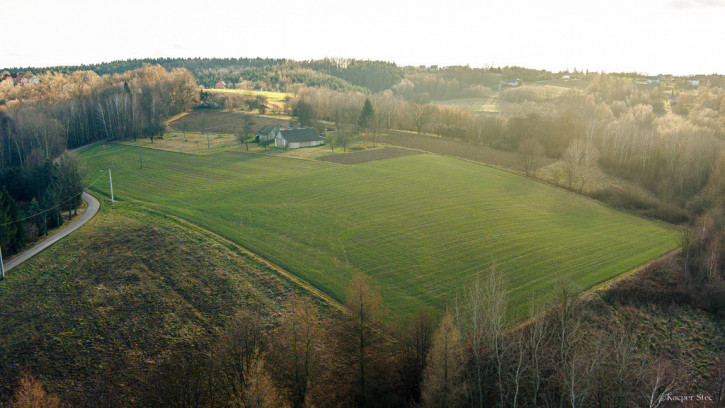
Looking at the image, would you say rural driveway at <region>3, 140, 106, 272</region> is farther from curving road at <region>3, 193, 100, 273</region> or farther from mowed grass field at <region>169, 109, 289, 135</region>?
mowed grass field at <region>169, 109, 289, 135</region>

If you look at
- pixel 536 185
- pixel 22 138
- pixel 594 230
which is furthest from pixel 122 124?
pixel 594 230

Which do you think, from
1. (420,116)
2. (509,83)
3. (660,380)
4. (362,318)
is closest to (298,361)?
(362,318)

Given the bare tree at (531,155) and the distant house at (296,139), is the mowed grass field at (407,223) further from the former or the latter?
the distant house at (296,139)

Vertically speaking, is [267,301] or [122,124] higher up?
[122,124]

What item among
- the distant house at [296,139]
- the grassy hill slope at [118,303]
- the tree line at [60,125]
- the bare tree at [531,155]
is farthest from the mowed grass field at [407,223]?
the distant house at [296,139]

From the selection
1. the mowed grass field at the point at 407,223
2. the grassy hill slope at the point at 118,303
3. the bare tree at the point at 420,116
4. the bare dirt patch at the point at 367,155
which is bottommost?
the grassy hill slope at the point at 118,303

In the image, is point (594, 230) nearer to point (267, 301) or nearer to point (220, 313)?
point (267, 301)
